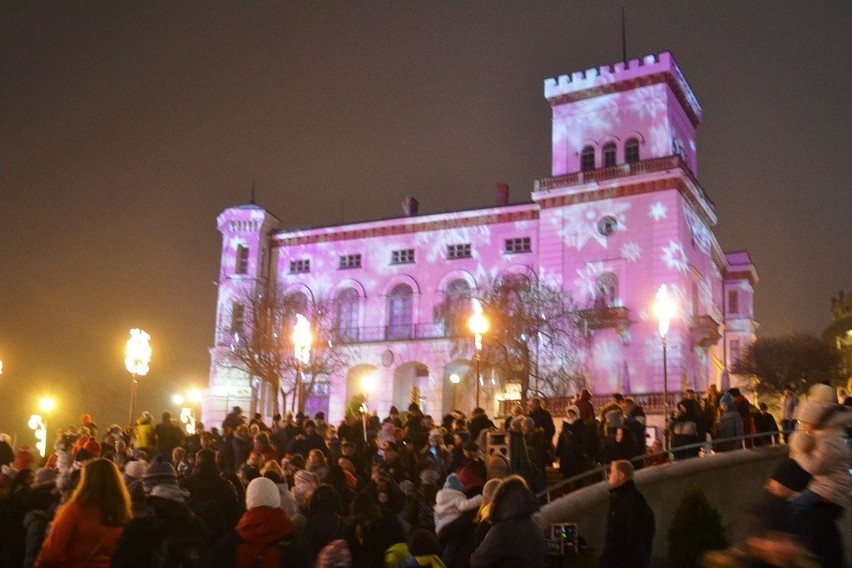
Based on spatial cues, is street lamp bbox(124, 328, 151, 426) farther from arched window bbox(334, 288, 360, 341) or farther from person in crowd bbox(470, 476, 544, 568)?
arched window bbox(334, 288, 360, 341)

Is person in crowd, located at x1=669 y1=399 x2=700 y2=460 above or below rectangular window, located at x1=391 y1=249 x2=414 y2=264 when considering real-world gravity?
below

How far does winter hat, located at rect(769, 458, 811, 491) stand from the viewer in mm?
6484

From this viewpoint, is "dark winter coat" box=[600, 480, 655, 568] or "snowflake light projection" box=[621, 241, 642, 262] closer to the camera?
"dark winter coat" box=[600, 480, 655, 568]

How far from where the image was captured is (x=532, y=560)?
6895 mm

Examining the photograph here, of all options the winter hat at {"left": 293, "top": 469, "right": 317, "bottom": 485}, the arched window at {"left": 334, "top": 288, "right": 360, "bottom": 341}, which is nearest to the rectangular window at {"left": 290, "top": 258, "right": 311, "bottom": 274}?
the arched window at {"left": 334, "top": 288, "right": 360, "bottom": 341}

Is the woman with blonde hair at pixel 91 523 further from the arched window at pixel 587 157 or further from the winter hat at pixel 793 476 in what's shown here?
the arched window at pixel 587 157

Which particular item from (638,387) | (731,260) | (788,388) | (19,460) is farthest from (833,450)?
(731,260)

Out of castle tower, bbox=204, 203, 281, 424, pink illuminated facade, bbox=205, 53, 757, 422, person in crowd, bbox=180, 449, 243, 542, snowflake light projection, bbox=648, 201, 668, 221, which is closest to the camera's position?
person in crowd, bbox=180, 449, 243, 542

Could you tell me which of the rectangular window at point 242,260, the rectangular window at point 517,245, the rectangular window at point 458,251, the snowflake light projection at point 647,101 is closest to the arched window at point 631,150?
the snowflake light projection at point 647,101

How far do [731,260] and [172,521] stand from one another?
54.6 meters

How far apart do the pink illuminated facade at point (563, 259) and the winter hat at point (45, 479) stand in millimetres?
28519

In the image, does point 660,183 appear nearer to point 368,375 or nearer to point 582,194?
point 582,194

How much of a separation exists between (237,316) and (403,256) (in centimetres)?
1000

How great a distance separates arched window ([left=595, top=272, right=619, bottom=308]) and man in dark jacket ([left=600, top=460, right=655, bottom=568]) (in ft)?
105
